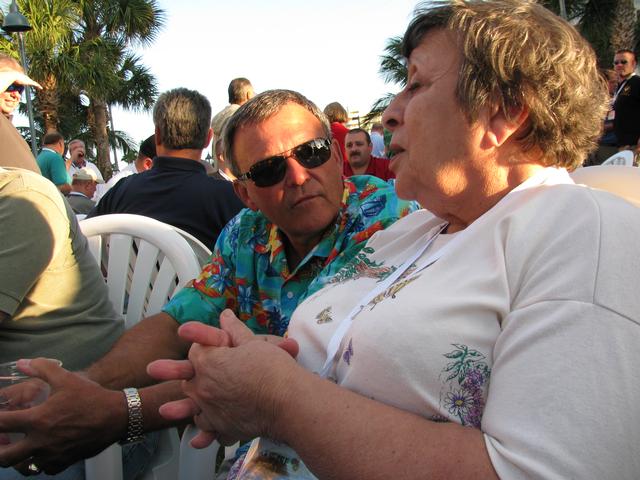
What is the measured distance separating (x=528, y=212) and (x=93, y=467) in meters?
1.55

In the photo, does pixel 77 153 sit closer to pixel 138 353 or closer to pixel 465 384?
pixel 138 353

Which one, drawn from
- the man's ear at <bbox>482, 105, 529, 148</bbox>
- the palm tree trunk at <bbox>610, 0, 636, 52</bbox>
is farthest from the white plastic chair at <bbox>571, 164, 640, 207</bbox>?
the palm tree trunk at <bbox>610, 0, 636, 52</bbox>

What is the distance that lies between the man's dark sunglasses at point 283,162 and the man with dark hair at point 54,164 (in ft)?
21.7

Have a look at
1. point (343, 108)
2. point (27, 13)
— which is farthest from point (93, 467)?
point (27, 13)

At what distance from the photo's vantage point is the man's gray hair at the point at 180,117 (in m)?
3.27

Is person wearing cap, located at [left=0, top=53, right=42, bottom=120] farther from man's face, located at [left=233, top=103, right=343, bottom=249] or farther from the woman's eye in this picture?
the woman's eye

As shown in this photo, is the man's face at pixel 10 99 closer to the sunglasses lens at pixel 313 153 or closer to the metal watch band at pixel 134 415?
the sunglasses lens at pixel 313 153

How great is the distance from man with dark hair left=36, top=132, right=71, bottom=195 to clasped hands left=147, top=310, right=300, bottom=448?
23.7 ft

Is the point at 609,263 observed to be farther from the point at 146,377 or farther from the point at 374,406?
the point at 146,377

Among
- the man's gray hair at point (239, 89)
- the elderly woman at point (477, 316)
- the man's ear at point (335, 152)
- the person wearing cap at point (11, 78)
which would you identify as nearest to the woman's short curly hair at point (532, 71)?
the elderly woman at point (477, 316)

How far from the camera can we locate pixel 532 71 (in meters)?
1.19

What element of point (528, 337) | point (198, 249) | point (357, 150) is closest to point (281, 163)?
point (198, 249)

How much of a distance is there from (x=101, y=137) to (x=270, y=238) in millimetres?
23403

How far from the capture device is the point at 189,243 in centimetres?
250
